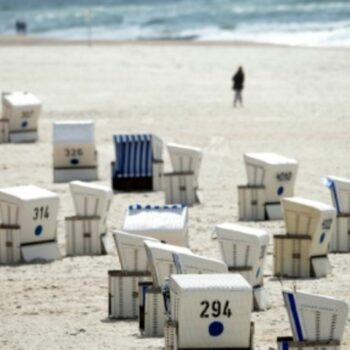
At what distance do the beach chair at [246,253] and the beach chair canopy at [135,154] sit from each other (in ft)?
30.9

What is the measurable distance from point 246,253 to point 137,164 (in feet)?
32.6

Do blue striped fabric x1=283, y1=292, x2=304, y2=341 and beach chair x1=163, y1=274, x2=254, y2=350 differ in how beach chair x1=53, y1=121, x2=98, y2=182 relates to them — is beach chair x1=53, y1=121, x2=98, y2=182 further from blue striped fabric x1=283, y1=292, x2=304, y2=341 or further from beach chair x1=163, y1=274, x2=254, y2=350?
blue striped fabric x1=283, y1=292, x2=304, y2=341

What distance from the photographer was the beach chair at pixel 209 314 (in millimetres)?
13055

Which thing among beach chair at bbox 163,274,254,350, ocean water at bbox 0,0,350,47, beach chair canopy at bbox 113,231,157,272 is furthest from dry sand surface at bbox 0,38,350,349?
ocean water at bbox 0,0,350,47

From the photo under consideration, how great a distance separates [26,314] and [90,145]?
11.4m

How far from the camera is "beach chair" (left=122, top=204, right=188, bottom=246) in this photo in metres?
18.0

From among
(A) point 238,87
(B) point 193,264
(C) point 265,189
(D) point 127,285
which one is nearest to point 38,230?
(D) point 127,285

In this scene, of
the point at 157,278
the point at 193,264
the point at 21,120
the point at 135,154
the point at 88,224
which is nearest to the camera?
the point at 193,264

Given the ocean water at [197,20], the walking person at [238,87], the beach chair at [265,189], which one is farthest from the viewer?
the ocean water at [197,20]

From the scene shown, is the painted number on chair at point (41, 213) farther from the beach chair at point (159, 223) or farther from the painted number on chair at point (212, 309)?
the painted number on chair at point (212, 309)

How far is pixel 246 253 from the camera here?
56.5ft

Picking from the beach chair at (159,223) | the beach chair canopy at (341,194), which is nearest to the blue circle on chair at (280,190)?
the beach chair canopy at (341,194)

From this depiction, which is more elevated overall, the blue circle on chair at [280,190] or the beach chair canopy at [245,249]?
the beach chair canopy at [245,249]

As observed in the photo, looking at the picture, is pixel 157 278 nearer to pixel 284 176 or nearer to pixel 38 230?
pixel 38 230
